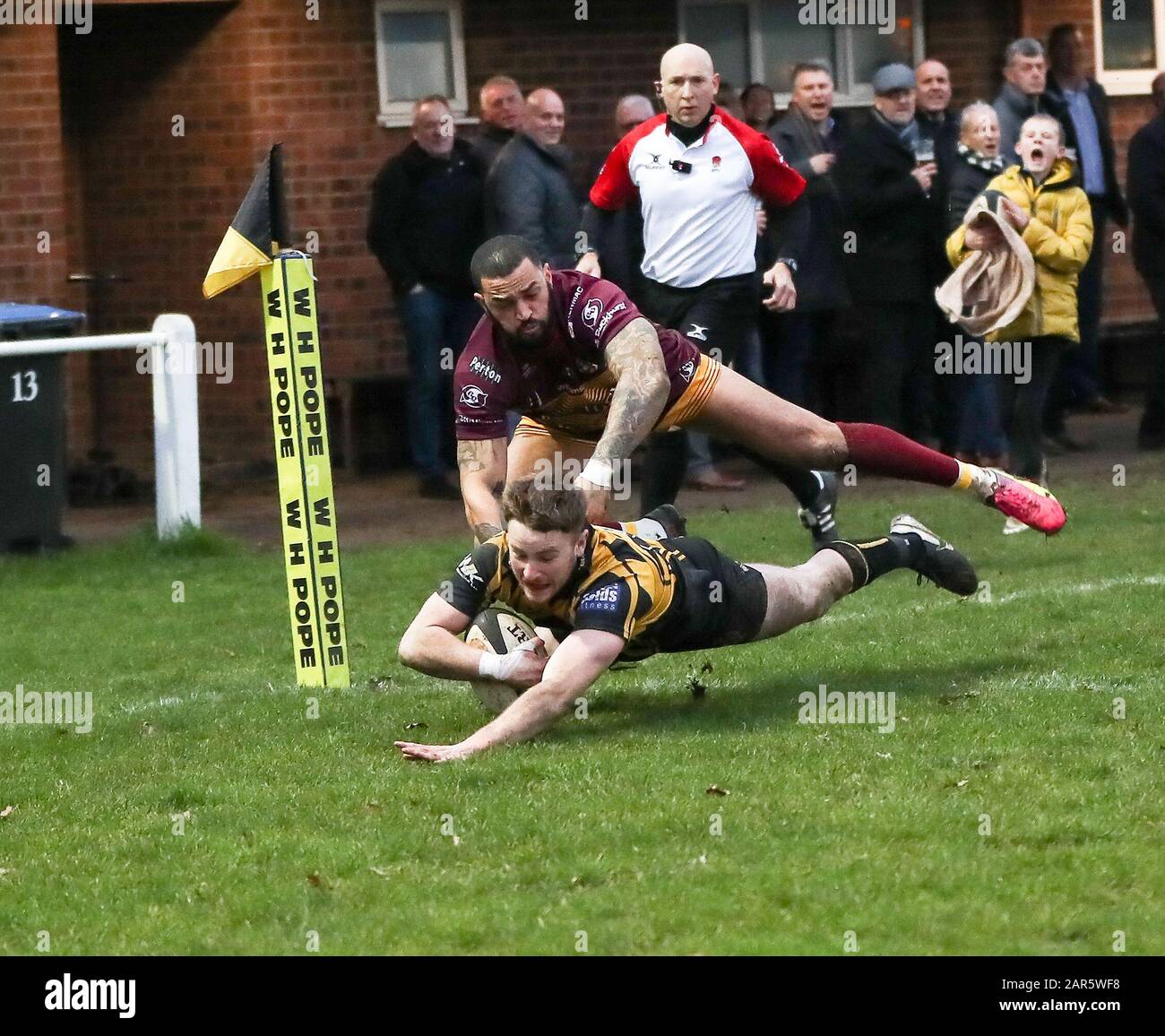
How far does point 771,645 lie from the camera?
916 cm

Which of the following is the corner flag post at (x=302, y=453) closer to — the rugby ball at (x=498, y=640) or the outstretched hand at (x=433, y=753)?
the rugby ball at (x=498, y=640)

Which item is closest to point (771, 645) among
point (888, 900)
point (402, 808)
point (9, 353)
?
point (402, 808)

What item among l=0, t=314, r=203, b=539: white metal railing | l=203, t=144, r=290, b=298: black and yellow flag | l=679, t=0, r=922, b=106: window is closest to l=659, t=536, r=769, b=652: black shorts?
l=203, t=144, r=290, b=298: black and yellow flag

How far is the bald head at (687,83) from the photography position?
10328 millimetres

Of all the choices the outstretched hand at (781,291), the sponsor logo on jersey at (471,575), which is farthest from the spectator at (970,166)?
the sponsor logo on jersey at (471,575)

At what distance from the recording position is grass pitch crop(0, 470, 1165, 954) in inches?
217

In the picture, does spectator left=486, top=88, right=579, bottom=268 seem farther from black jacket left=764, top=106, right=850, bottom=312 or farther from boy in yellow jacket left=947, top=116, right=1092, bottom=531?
boy in yellow jacket left=947, top=116, right=1092, bottom=531

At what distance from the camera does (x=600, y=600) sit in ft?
23.8

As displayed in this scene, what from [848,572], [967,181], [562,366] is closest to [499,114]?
[967,181]

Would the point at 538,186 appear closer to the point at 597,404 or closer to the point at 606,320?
the point at 597,404

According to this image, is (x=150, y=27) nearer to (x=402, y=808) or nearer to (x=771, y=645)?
(x=771, y=645)

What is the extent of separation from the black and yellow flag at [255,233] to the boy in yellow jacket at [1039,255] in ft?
15.6

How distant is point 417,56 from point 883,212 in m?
3.84
